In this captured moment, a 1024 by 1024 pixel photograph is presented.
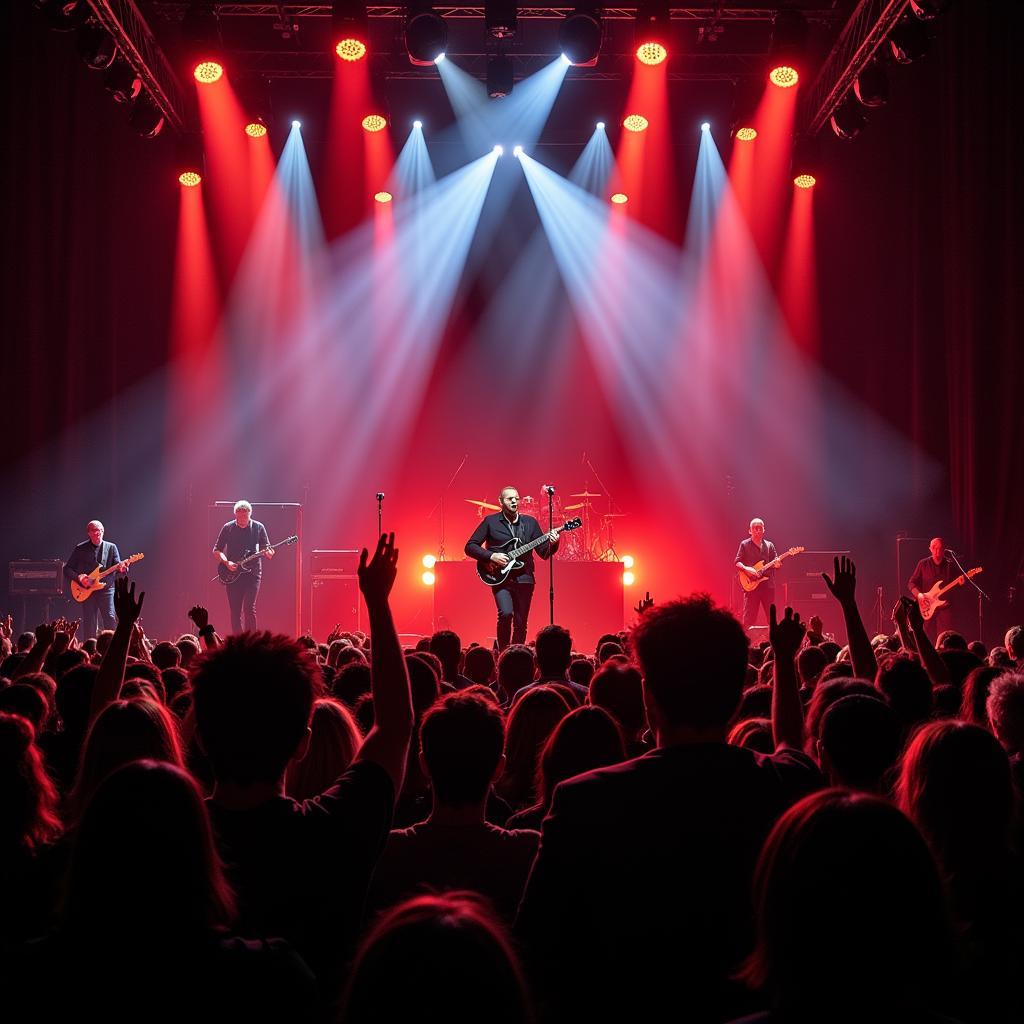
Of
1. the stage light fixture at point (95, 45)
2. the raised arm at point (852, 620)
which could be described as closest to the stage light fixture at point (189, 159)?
the stage light fixture at point (95, 45)

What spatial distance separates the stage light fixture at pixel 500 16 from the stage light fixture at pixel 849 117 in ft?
12.9

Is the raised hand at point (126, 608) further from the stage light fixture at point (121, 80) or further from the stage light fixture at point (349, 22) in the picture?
the stage light fixture at point (121, 80)

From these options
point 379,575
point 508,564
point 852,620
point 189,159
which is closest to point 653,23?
point 508,564

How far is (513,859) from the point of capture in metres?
2.24

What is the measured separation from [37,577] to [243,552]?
2468mm

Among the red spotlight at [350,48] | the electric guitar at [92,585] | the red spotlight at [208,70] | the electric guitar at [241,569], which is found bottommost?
the electric guitar at [92,585]

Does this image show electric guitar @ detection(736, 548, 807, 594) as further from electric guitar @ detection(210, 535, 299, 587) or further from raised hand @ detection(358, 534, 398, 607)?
raised hand @ detection(358, 534, 398, 607)

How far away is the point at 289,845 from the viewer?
1.73 meters

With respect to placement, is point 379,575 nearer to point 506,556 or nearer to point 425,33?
point 506,556

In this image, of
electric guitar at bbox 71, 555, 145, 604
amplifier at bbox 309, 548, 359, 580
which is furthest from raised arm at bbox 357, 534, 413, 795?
amplifier at bbox 309, 548, 359, 580

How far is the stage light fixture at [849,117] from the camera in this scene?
11234mm

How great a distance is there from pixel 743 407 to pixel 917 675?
1275 cm

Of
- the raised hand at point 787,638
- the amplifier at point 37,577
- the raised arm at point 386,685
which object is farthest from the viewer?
the amplifier at point 37,577

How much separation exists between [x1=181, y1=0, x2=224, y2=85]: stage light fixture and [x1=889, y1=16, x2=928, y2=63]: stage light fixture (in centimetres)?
653
